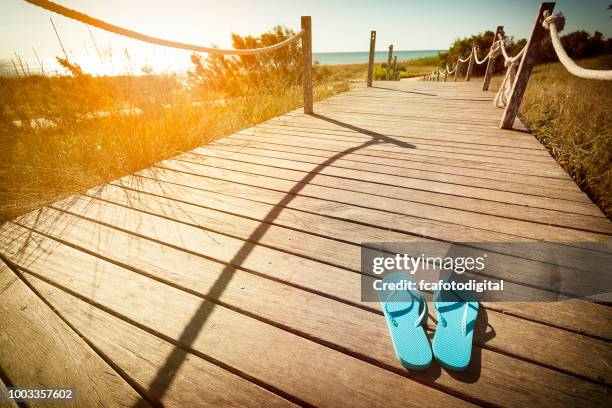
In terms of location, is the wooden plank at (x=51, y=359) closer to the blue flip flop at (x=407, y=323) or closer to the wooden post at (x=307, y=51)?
the blue flip flop at (x=407, y=323)

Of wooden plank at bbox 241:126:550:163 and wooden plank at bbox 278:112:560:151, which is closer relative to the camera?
wooden plank at bbox 241:126:550:163

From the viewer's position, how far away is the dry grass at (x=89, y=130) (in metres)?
2.12

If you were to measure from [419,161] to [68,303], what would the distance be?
2563 mm

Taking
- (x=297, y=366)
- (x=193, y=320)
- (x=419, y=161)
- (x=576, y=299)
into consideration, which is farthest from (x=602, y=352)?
(x=419, y=161)

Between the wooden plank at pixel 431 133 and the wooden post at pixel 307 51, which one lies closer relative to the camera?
the wooden plank at pixel 431 133

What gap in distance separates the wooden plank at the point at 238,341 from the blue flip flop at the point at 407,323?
7 centimetres

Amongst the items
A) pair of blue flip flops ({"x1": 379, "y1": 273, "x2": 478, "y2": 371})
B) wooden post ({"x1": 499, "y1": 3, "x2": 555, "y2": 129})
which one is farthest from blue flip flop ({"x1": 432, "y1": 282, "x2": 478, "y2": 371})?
wooden post ({"x1": 499, "y1": 3, "x2": 555, "y2": 129})

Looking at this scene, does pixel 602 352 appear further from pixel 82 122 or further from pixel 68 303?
pixel 82 122

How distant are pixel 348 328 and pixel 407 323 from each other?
0.77 feet

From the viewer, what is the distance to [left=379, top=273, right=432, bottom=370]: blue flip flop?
90 centimetres

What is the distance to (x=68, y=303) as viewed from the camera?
113 cm

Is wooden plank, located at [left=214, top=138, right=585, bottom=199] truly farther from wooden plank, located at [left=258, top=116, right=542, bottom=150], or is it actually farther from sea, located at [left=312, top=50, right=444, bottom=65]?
sea, located at [left=312, top=50, right=444, bottom=65]

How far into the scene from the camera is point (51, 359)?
3.05ft

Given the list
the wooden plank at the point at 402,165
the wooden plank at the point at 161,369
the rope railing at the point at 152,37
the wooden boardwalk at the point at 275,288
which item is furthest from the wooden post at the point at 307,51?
the wooden plank at the point at 161,369
